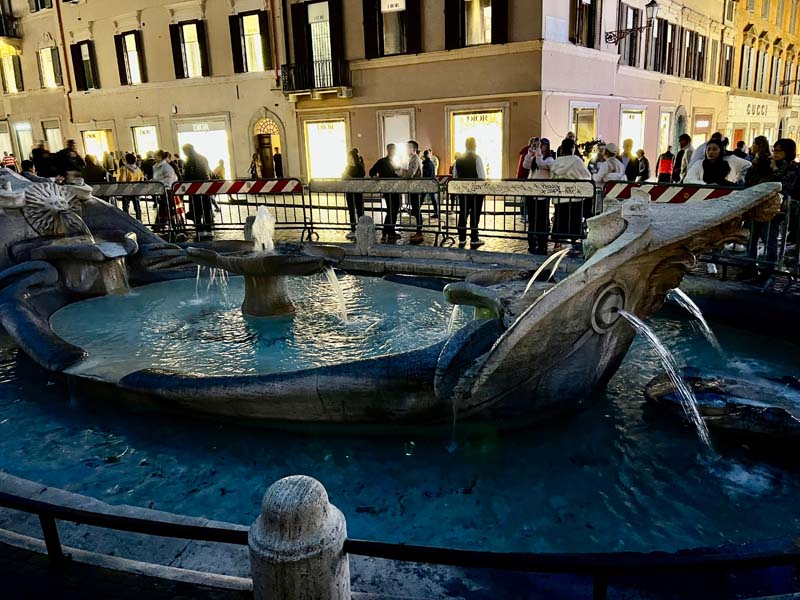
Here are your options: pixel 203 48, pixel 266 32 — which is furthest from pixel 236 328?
pixel 203 48

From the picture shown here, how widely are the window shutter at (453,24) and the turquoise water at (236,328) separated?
11.6 meters

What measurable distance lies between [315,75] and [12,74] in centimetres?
1888

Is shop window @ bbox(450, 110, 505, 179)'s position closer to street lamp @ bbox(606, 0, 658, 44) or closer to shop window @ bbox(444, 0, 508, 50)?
shop window @ bbox(444, 0, 508, 50)

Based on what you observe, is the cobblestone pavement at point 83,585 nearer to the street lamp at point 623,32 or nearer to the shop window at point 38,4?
the street lamp at point 623,32

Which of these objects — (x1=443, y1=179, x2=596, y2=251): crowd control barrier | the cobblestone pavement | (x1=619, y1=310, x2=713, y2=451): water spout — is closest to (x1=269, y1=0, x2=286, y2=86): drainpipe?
(x1=443, y1=179, x2=596, y2=251): crowd control barrier

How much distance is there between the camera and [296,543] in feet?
7.18

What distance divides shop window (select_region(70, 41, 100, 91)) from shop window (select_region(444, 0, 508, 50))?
15988mm

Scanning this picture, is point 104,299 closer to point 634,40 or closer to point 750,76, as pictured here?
point 634,40

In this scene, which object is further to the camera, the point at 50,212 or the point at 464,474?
the point at 50,212

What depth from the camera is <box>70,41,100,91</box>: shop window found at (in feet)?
87.3

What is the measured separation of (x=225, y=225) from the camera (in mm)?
12703

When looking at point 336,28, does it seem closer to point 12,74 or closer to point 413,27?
point 413,27

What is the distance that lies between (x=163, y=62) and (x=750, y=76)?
1164 inches

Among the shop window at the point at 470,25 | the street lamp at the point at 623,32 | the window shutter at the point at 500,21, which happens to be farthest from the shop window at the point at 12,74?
the street lamp at the point at 623,32
